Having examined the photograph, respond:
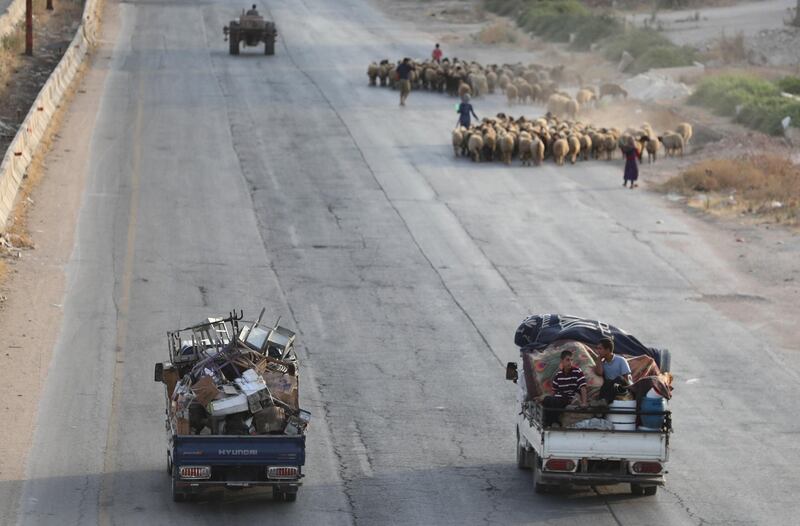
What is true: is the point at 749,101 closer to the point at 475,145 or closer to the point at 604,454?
the point at 475,145

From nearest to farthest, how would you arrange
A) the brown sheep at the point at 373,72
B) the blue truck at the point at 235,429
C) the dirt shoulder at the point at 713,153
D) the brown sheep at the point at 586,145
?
the blue truck at the point at 235,429 < the dirt shoulder at the point at 713,153 < the brown sheep at the point at 586,145 < the brown sheep at the point at 373,72

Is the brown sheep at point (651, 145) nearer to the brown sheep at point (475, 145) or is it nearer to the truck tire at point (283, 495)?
the brown sheep at point (475, 145)

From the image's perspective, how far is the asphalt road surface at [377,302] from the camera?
1689cm

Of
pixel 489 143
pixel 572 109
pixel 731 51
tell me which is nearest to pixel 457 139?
pixel 489 143

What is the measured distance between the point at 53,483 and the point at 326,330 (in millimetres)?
7968

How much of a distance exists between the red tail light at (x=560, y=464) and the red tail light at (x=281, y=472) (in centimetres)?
272

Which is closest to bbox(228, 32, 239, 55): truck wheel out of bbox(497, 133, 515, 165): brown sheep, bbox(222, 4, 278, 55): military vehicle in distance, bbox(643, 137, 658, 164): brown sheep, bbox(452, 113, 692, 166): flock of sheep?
bbox(222, 4, 278, 55): military vehicle in distance

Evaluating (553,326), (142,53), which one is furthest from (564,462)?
(142,53)

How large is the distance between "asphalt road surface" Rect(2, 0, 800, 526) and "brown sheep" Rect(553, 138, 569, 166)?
0.56 m

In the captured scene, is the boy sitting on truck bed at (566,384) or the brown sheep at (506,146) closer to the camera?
the boy sitting on truck bed at (566,384)

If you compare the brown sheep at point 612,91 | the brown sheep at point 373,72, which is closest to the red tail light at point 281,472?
the brown sheep at point 612,91

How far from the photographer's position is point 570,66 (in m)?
58.0

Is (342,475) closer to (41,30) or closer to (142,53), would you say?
(142,53)

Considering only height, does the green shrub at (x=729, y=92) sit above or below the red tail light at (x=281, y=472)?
below
